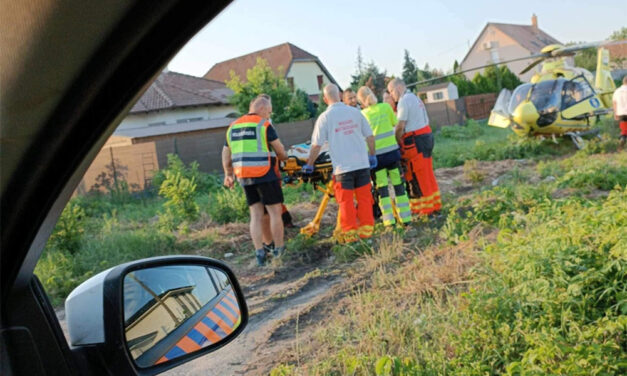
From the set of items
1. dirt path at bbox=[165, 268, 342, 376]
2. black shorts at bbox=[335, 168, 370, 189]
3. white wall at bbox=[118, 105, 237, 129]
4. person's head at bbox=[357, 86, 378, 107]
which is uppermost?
white wall at bbox=[118, 105, 237, 129]

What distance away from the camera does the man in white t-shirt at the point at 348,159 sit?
6891 mm

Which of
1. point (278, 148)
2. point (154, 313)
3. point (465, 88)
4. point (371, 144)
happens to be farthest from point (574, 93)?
point (465, 88)

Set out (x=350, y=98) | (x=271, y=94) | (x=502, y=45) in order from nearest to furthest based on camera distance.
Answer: (x=350, y=98) < (x=271, y=94) < (x=502, y=45)

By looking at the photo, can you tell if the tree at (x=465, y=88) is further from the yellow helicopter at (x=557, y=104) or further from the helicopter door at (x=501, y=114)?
the yellow helicopter at (x=557, y=104)

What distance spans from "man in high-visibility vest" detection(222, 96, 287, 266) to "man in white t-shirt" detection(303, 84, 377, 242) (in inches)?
25.1

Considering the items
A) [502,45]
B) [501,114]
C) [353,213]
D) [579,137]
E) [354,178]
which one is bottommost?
[579,137]

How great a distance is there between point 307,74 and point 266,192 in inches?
1351

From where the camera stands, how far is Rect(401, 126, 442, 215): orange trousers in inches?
314

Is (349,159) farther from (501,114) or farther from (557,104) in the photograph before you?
(501,114)

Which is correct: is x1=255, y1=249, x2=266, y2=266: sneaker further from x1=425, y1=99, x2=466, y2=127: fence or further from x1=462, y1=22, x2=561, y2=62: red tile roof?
x1=462, y1=22, x2=561, y2=62: red tile roof

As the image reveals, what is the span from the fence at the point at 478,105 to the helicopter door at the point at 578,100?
1871cm

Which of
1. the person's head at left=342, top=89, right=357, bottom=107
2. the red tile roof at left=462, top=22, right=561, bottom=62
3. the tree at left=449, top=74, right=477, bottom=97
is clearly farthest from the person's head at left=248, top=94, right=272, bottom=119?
the red tile roof at left=462, top=22, right=561, bottom=62

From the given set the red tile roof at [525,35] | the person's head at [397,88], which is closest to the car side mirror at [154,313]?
the person's head at [397,88]

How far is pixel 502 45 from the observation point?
58469mm
